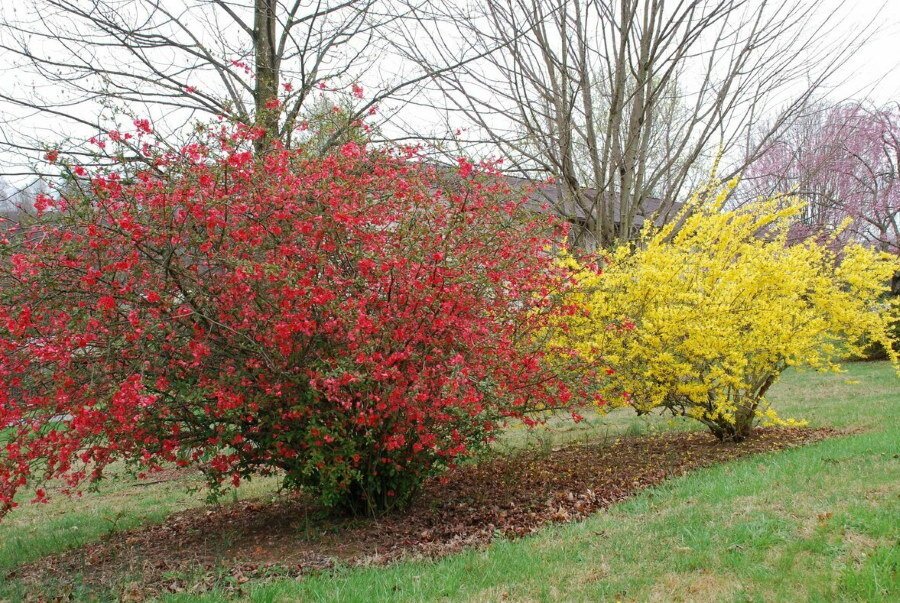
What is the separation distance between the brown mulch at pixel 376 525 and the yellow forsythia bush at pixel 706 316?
0.82m

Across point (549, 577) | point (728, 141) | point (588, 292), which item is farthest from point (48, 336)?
point (728, 141)

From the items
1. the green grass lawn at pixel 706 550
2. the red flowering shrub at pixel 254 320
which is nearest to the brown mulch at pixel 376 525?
the green grass lawn at pixel 706 550

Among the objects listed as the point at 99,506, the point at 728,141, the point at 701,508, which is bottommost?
the point at 99,506

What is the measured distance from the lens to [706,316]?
23.5 ft

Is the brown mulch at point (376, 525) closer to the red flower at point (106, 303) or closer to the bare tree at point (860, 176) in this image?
the red flower at point (106, 303)

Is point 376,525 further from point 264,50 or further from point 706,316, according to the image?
point 264,50

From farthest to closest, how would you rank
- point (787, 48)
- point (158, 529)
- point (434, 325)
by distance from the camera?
point (787, 48)
point (158, 529)
point (434, 325)

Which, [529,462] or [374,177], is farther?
[529,462]

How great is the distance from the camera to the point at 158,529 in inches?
269

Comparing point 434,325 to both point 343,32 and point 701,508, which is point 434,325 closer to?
point 701,508

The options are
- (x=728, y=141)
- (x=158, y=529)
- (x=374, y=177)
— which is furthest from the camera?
(x=728, y=141)

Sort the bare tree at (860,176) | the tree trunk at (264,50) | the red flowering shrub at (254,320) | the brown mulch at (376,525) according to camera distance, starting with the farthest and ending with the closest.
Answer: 1. the bare tree at (860,176)
2. the tree trunk at (264,50)
3. the brown mulch at (376,525)
4. the red flowering shrub at (254,320)

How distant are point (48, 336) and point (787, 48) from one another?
29.5ft

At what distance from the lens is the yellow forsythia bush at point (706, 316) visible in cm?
718
